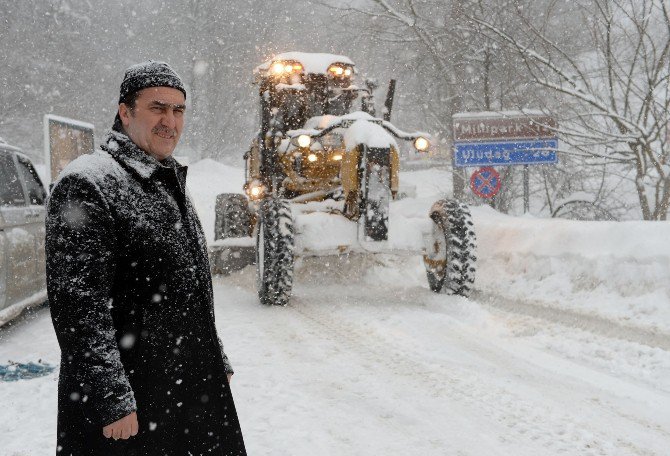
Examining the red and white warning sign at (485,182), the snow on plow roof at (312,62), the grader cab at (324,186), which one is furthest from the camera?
the red and white warning sign at (485,182)

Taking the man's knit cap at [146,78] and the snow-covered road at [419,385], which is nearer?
the man's knit cap at [146,78]

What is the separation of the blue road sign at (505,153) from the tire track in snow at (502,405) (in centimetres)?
536

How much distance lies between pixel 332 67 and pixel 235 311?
13.0 ft

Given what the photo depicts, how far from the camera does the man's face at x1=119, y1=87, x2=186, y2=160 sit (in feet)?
6.82

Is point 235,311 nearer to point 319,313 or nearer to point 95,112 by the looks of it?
point 319,313

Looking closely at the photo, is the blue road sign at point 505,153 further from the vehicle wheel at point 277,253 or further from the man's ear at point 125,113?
the man's ear at point 125,113

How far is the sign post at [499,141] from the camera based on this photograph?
32.8ft

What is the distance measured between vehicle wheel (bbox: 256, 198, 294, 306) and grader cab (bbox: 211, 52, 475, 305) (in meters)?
0.01

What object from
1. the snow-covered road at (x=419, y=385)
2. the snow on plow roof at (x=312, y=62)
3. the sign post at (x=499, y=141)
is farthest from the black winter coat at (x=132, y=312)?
the sign post at (x=499, y=141)

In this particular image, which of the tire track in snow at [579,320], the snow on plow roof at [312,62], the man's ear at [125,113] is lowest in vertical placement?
the tire track in snow at [579,320]

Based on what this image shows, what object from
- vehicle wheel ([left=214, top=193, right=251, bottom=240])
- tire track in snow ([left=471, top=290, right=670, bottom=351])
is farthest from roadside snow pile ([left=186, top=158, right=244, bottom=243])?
tire track in snow ([left=471, top=290, right=670, bottom=351])

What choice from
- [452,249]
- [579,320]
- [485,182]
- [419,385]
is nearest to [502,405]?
[419,385]

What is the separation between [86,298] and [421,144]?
5736 mm

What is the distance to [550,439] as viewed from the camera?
3.49 meters
